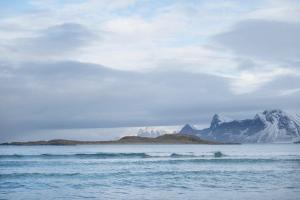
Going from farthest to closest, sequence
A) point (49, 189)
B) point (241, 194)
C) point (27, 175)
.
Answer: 1. point (27, 175)
2. point (49, 189)
3. point (241, 194)

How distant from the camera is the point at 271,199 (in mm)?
26750

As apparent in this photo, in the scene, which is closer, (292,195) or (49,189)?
(292,195)

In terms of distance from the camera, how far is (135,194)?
96.8 feet

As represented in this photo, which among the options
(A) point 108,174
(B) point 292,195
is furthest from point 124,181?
(B) point 292,195

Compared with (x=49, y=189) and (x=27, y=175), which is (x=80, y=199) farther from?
(x=27, y=175)

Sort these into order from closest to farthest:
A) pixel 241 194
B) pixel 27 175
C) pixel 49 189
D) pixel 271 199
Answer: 1. pixel 271 199
2. pixel 241 194
3. pixel 49 189
4. pixel 27 175

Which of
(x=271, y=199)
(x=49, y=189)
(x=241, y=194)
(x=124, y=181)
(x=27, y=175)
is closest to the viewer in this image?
(x=271, y=199)

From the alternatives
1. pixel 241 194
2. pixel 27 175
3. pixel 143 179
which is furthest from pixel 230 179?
pixel 27 175

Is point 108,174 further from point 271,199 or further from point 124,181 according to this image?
point 271,199

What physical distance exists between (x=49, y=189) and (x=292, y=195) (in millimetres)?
15416

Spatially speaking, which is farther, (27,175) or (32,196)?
(27,175)

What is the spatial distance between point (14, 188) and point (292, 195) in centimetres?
1797

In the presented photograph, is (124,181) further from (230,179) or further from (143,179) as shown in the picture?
(230,179)

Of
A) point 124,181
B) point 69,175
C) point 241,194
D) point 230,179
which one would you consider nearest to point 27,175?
point 69,175
